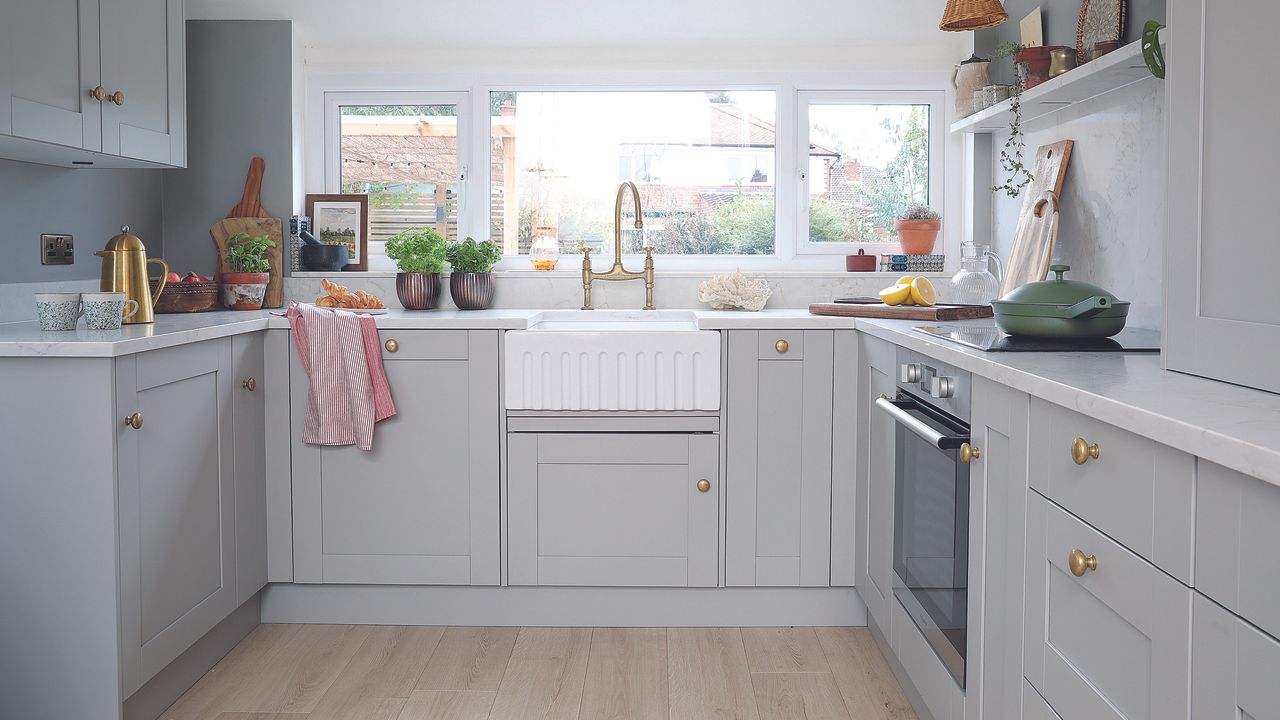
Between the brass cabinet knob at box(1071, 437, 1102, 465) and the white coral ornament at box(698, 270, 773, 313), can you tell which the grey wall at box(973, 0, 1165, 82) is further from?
the brass cabinet knob at box(1071, 437, 1102, 465)

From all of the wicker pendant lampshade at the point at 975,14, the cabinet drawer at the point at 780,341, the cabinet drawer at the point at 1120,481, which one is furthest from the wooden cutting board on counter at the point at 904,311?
the cabinet drawer at the point at 1120,481

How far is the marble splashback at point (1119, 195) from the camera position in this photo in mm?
2404

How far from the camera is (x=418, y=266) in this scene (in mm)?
3402

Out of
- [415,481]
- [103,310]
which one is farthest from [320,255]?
[103,310]

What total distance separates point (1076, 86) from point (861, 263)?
116 centimetres

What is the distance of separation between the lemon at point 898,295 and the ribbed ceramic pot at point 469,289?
1367mm

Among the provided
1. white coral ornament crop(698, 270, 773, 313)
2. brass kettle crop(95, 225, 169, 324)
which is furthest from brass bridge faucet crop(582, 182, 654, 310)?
brass kettle crop(95, 225, 169, 324)

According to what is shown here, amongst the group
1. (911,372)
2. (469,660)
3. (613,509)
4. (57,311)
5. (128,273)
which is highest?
(128,273)

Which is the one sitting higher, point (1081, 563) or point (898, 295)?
point (898, 295)

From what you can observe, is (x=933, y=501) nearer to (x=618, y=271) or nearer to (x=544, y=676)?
(x=544, y=676)

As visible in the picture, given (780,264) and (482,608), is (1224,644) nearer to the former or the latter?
(482,608)

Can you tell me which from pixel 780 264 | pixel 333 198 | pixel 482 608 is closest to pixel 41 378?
pixel 482 608

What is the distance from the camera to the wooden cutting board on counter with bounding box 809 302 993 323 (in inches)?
105

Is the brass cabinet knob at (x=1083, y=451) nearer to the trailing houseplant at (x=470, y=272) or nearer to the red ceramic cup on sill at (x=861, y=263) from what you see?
the red ceramic cup on sill at (x=861, y=263)
